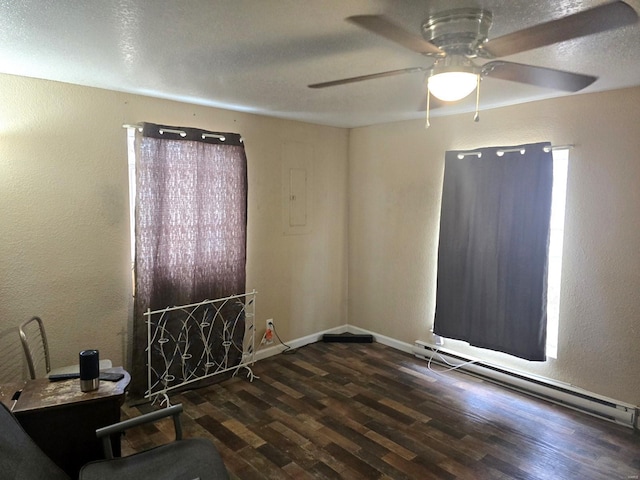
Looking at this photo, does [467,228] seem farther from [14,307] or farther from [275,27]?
[14,307]

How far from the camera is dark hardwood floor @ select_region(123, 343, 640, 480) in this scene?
7.93ft

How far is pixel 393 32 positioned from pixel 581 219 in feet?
7.71

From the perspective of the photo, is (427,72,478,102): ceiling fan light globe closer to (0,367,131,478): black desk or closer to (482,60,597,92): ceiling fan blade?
(482,60,597,92): ceiling fan blade

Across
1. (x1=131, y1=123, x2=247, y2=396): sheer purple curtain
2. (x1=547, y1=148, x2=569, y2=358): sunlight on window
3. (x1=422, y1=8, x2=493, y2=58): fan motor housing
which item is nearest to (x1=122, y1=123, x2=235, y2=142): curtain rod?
(x1=131, y1=123, x2=247, y2=396): sheer purple curtain

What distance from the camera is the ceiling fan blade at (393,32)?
1.38 m

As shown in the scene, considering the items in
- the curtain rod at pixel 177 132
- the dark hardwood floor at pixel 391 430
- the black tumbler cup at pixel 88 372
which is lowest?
the dark hardwood floor at pixel 391 430

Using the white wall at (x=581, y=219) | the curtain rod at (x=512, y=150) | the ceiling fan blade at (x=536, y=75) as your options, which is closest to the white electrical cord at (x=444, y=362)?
the white wall at (x=581, y=219)

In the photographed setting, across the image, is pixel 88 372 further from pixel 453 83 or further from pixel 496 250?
pixel 496 250

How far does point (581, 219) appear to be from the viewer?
9.91ft

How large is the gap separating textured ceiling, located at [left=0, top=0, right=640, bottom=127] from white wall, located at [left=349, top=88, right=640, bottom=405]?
24 centimetres

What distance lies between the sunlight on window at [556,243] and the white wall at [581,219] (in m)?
0.06

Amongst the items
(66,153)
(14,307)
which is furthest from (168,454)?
(66,153)

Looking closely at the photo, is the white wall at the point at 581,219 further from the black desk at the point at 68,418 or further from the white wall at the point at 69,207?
the black desk at the point at 68,418

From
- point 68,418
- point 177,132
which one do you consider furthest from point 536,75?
point 68,418
